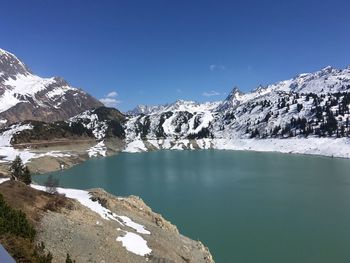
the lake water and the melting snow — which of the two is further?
the lake water

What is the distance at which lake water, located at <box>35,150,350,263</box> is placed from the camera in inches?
1946

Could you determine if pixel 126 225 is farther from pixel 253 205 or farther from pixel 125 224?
pixel 253 205

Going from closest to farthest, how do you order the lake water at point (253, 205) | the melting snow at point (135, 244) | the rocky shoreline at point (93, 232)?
1. the rocky shoreline at point (93, 232)
2. the melting snow at point (135, 244)
3. the lake water at point (253, 205)

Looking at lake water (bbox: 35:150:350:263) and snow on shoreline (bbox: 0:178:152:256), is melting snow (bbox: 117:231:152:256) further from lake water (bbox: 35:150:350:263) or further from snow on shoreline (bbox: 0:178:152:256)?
lake water (bbox: 35:150:350:263)

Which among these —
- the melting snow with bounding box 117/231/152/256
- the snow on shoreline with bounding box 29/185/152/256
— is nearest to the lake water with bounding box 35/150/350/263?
the snow on shoreline with bounding box 29/185/152/256

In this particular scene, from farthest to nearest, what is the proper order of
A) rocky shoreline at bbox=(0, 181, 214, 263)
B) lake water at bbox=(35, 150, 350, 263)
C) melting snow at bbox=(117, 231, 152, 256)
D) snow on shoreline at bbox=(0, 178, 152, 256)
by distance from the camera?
lake water at bbox=(35, 150, 350, 263) < snow on shoreline at bbox=(0, 178, 152, 256) < melting snow at bbox=(117, 231, 152, 256) < rocky shoreline at bbox=(0, 181, 214, 263)

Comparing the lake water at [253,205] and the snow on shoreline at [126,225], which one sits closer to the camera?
the snow on shoreline at [126,225]

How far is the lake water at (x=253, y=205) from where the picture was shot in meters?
49.4

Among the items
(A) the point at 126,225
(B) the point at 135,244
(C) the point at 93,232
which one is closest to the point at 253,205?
(A) the point at 126,225

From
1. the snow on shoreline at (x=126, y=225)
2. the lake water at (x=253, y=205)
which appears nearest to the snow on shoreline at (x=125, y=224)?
the snow on shoreline at (x=126, y=225)

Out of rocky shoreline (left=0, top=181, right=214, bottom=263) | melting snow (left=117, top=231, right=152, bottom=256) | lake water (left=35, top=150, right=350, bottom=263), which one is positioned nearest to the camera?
rocky shoreline (left=0, top=181, right=214, bottom=263)

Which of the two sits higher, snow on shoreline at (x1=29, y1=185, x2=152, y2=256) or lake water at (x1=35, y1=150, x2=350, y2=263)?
snow on shoreline at (x1=29, y1=185, x2=152, y2=256)

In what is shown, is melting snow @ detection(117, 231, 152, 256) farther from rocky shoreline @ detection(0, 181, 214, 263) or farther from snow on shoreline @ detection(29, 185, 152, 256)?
rocky shoreline @ detection(0, 181, 214, 263)

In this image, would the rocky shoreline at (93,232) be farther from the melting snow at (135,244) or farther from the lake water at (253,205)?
the lake water at (253,205)
